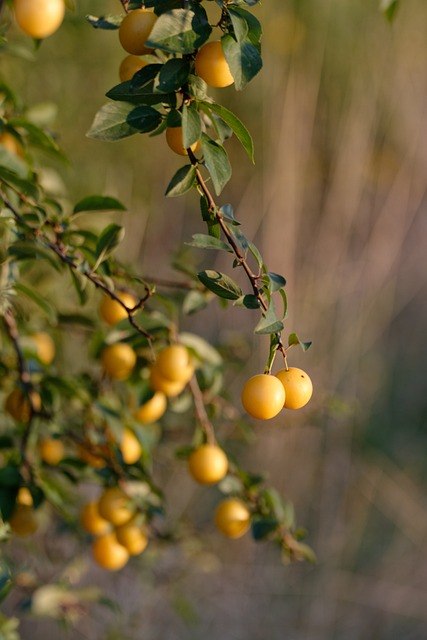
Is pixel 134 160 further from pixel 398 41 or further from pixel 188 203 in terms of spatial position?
pixel 398 41

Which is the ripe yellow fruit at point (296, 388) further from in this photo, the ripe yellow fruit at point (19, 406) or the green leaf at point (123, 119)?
the ripe yellow fruit at point (19, 406)

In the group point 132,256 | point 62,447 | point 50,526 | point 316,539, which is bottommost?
point 316,539

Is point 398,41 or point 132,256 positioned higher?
point 398,41

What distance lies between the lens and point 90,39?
1.76 metres

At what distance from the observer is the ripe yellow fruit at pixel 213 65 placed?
450 millimetres

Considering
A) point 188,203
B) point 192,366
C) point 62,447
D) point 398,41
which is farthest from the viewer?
point 188,203

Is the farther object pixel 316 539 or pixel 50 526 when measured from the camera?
pixel 316 539

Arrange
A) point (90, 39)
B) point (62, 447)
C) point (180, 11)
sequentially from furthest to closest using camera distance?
point (90, 39) < point (62, 447) < point (180, 11)

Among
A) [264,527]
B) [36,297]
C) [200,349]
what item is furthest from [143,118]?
[264,527]

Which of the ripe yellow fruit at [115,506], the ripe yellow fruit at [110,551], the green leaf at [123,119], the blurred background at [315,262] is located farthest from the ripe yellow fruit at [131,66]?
the blurred background at [315,262]

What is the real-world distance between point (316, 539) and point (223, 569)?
26cm

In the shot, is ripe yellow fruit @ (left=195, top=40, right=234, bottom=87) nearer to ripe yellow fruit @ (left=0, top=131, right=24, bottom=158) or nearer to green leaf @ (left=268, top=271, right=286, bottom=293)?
green leaf @ (left=268, top=271, right=286, bottom=293)

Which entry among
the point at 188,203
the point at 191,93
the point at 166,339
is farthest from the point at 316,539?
the point at 191,93

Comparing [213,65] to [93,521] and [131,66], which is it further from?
[93,521]
